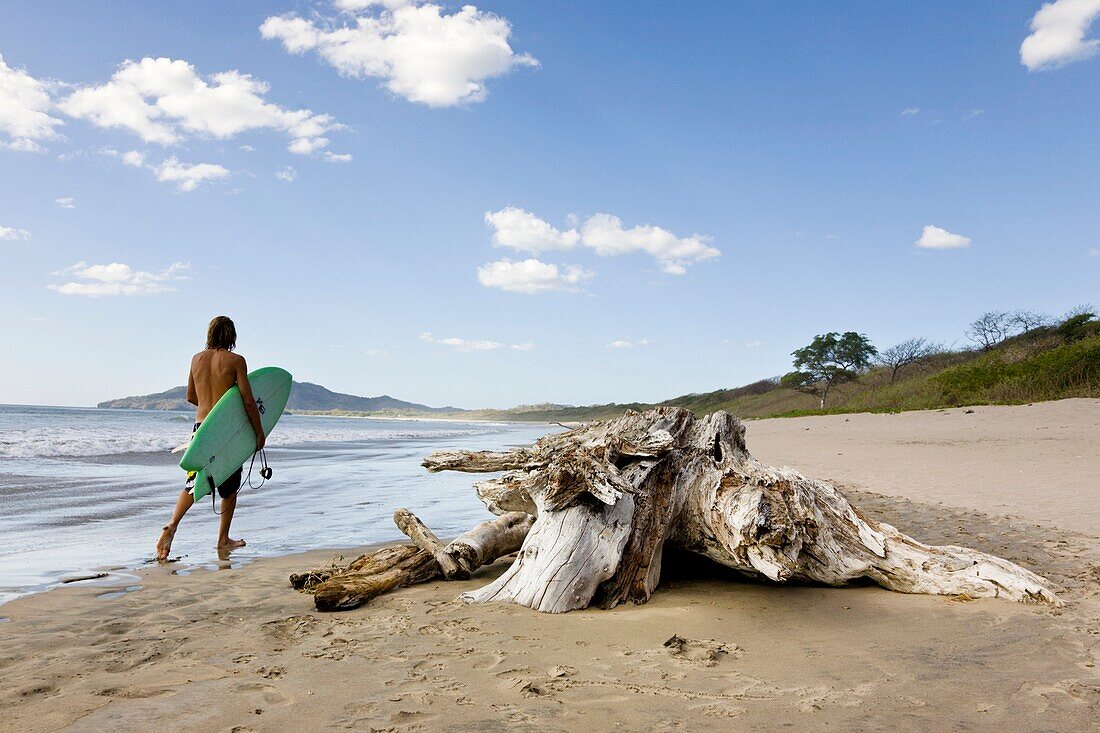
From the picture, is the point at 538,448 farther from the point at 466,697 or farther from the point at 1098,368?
the point at 1098,368

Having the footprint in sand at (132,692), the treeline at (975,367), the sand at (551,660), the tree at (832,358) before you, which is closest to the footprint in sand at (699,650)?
the sand at (551,660)

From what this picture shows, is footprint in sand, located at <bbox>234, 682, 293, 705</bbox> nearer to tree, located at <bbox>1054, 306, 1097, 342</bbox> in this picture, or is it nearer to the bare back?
the bare back

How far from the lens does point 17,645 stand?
3133 mm

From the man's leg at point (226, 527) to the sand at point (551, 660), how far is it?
3.28ft

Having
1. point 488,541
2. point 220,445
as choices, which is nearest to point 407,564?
point 488,541

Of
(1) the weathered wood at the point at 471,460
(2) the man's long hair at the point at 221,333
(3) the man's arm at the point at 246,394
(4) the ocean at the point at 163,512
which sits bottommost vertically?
(4) the ocean at the point at 163,512

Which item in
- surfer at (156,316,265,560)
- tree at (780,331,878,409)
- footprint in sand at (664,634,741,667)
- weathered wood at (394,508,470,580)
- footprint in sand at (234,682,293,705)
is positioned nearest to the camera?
footprint in sand at (234,682,293,705)

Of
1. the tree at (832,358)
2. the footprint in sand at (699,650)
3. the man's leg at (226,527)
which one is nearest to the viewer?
the footprint in sand at (699,650)

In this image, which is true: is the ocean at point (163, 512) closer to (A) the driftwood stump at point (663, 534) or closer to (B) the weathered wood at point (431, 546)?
(B) the weathered wood at point (431, 546)

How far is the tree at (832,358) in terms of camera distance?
129ft

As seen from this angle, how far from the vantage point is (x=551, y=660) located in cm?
289

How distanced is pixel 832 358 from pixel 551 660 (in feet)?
132

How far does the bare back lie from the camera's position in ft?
19.8

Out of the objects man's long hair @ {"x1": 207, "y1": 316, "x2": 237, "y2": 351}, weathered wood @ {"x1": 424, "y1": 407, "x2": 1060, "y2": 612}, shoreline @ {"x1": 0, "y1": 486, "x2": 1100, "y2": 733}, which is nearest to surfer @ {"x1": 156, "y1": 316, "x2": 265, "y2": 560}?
man's long hair @ {"x1": 207, "y1": 316, "x2": 237, "y2": 351}
